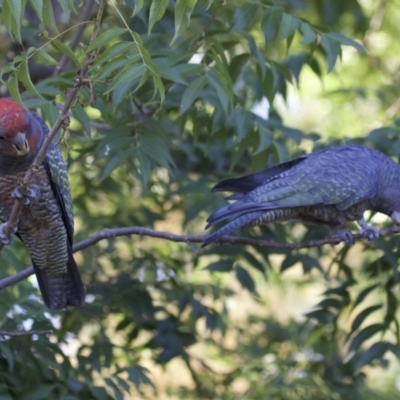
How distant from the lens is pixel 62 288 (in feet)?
13.0

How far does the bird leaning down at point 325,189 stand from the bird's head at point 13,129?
1022 millimetres

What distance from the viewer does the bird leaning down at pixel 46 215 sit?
11.8ft

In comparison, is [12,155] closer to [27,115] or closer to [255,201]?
[27,115]

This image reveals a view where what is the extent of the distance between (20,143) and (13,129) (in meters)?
0.08

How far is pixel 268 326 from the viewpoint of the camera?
6.24m

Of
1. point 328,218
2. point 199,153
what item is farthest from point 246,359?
point 328,218

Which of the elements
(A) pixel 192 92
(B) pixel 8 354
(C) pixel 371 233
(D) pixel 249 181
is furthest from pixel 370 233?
(B) pixel 8 354

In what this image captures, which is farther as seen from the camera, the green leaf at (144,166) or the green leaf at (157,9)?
the green leaf at (144,166)

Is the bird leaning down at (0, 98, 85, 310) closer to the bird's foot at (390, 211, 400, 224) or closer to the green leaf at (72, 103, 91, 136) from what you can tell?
the green leaf at (72, 103, 91, 136)

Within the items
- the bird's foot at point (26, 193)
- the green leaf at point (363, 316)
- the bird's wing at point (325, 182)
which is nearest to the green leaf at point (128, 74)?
the bird's foot at point (26, 193)

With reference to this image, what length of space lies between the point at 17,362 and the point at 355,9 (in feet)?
14.0

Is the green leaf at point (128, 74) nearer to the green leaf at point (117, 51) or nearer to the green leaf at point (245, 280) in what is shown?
the green leaf at point (117, 51)

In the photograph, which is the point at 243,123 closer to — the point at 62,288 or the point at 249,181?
the point at 249,181

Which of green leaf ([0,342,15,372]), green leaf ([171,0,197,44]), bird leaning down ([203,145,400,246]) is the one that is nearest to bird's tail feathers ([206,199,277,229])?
bird leaning down ([203,145,400,246])
